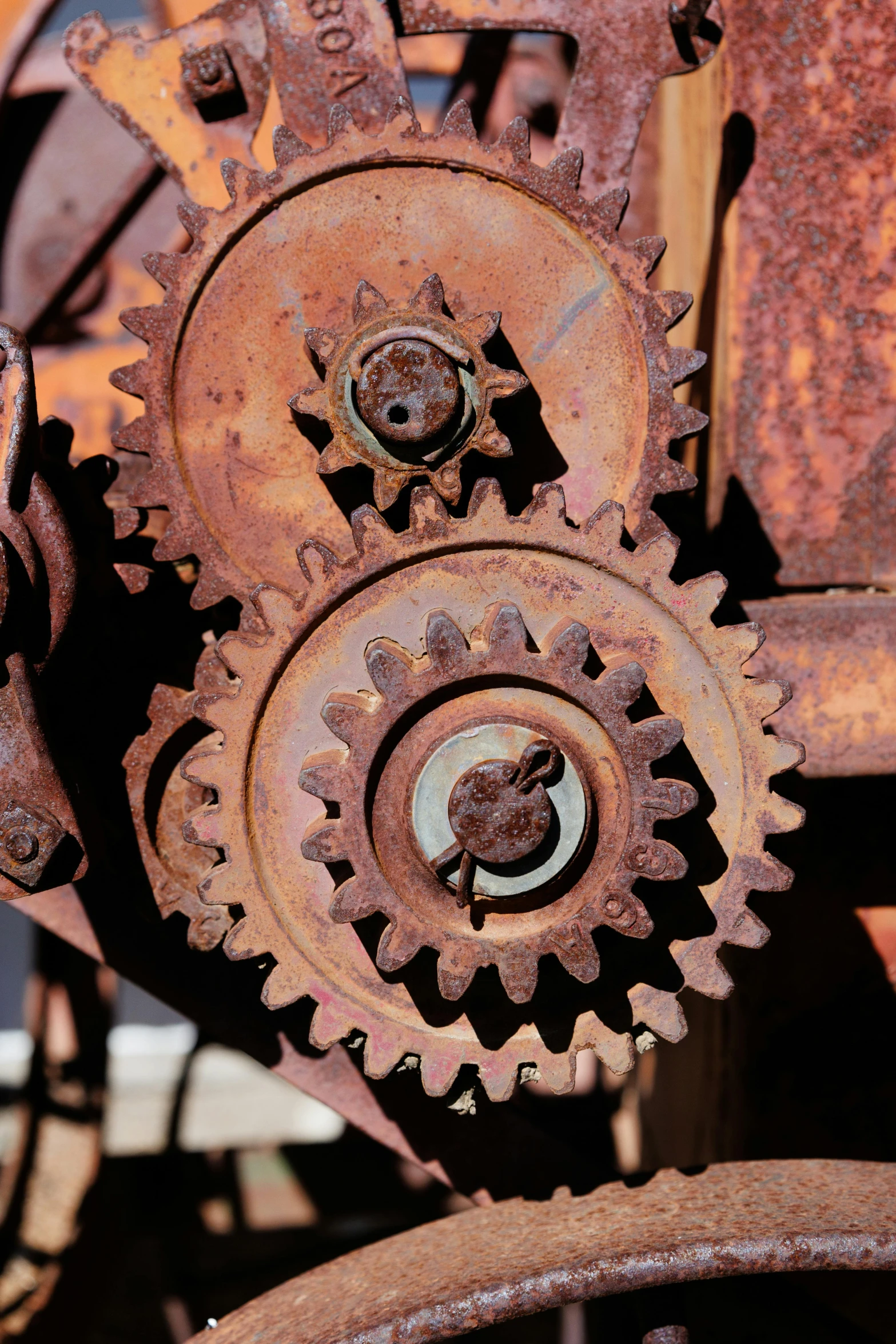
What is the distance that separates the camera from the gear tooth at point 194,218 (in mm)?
1339

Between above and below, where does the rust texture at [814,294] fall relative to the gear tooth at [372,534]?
above

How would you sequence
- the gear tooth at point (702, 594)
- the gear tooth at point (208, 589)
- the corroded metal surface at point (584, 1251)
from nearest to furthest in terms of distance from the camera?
the corroded metal surface at point (584, 1251)
the gear tooth at point (702, 594)
the gear tooth at point (208, 589)

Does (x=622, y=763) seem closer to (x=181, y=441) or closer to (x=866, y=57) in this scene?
(x=181, y=441)

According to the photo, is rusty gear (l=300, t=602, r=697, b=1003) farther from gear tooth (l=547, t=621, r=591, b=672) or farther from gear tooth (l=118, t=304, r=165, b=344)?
gear tooth (l=118, t=304, r=165, b=344)

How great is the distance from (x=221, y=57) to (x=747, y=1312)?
225cm

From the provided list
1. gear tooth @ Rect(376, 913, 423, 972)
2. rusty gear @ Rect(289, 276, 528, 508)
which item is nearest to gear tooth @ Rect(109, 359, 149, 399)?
rusty gear @ Rect(289, 276, 528, 508)

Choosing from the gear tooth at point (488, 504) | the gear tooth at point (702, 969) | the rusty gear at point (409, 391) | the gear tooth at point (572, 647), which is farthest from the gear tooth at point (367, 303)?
the gear tooth at point (702, 969)

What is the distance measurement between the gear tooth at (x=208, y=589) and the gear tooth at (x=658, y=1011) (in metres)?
0.75

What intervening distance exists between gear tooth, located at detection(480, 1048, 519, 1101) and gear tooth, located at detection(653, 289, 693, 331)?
37.6 inches

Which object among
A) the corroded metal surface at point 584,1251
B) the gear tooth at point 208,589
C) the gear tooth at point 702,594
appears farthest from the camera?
the gear tooth at point 208,589

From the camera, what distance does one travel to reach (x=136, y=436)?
1.37 m

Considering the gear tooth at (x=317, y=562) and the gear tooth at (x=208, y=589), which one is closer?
the gear tooth at (x=317, y=562)

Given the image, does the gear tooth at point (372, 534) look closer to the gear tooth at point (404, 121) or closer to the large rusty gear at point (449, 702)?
the large rusty gear at point (449, 702)

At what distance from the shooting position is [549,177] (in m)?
1.32
